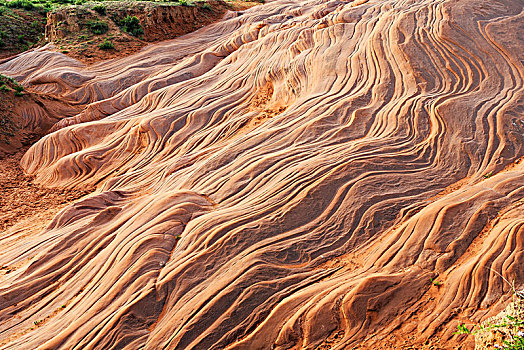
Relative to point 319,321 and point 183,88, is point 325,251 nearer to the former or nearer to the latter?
point 319,321

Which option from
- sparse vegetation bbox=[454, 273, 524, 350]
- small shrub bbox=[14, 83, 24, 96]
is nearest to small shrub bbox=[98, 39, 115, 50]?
small shrub bbox=[14, 83, 24, 96]

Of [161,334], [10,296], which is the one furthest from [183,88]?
[161,334]

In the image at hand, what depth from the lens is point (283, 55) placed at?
41.4 feet

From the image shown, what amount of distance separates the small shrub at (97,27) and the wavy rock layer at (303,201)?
799 cm

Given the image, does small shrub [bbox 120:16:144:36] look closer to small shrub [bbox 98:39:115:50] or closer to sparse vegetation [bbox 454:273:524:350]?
small shrub [bbox 98:39:115:50]

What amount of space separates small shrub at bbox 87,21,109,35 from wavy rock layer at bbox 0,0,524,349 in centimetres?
799

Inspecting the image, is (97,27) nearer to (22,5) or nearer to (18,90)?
(18,90)

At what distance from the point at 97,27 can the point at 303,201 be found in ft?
52.9

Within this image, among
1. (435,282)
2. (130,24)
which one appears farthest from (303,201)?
(130,24)

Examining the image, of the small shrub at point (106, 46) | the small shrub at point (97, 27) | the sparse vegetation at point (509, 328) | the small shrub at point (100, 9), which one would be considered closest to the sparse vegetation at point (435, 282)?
the sparse vegetation at point (509, 328)

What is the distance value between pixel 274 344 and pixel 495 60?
885cm

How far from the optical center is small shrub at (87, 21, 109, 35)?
18859 mm

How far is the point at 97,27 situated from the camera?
1902 cm

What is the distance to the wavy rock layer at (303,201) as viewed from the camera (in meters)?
5.44
